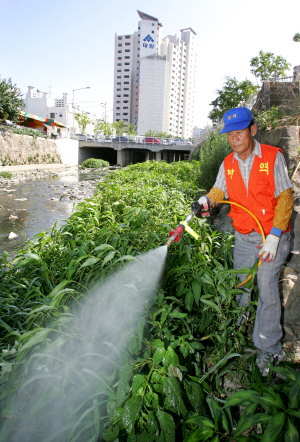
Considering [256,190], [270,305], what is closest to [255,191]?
[256,190]

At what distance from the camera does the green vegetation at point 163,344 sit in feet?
5.95

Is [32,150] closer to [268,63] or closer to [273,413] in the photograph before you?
[268,63]

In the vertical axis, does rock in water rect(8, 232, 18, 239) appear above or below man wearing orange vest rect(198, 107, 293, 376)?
below

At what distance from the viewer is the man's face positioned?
281 centimetres

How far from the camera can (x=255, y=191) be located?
282 cm

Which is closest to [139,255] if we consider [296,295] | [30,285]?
[30,285]

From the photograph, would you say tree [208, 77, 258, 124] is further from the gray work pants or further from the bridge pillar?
the gray work pants

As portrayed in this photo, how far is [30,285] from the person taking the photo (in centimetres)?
351

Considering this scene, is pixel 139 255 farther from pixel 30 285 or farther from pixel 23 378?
pixel 23 378

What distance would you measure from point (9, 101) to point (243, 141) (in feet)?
103

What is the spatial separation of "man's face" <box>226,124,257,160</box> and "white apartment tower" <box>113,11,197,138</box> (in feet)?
383

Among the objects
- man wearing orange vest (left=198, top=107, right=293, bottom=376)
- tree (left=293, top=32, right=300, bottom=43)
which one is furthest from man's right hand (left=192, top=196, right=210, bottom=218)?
tree (left=293, top=32, right=300, bottom=43)

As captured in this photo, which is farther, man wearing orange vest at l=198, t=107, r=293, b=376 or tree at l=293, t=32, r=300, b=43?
tree at l=293, t=32, r=300, b=43

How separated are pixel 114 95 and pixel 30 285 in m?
143
